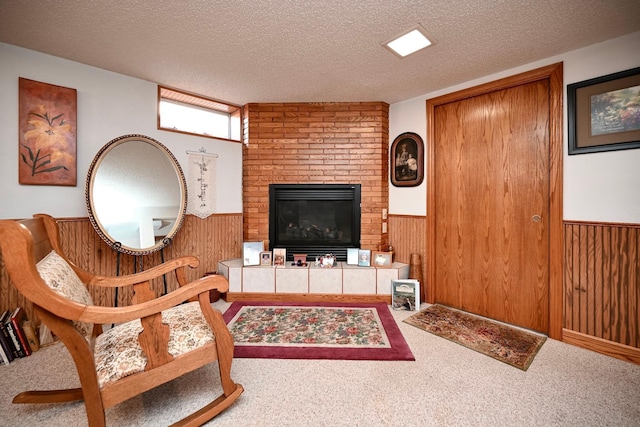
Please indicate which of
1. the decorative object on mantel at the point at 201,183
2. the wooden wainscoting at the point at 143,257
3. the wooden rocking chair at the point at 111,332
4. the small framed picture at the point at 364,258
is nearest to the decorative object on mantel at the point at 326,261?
the small framed picture at the point at 364,258

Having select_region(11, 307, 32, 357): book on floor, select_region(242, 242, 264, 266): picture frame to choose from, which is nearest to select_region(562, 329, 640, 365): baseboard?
Answer: select_region(242, 242, 264, 266): picture frame

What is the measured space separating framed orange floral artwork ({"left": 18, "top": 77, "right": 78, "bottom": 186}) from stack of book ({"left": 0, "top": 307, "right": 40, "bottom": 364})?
106cm

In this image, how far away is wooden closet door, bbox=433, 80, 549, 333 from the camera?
2303 millimetres

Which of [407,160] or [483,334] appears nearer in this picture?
[483,334]

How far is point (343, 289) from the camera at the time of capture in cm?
292

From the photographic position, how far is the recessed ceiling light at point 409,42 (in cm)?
188

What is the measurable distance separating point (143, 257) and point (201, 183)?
1011 mm

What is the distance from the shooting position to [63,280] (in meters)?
1.21

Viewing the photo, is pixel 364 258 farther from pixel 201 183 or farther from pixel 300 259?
pixel 201 183

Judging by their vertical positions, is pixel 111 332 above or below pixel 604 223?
below

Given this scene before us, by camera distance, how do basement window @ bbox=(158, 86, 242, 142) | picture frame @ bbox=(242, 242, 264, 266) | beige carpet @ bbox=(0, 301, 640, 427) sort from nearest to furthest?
beige carpet @ bbox=(0, 301, 640, 427)
basement window @ bbox=(158, 86, 242, 142)
picture frame @ bbox=(242, 242, 264, 266)

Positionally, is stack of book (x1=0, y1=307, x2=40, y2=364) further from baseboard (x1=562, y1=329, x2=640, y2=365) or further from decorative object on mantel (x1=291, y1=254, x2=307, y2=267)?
baseboard (x1=562, y1=329, x2=640, y2=365)

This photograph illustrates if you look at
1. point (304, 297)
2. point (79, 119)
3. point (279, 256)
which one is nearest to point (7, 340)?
point (79, 119)

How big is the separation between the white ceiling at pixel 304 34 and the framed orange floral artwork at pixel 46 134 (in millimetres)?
346
